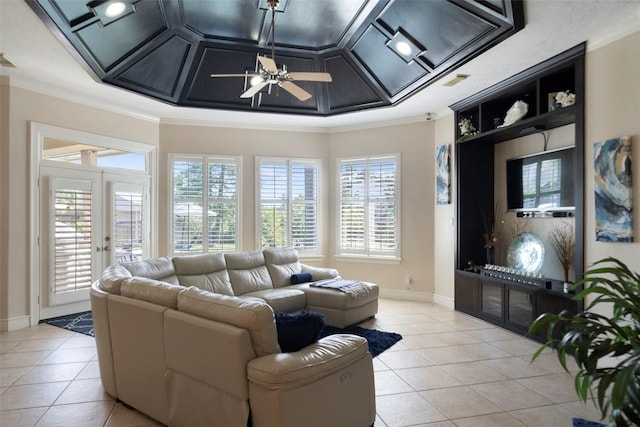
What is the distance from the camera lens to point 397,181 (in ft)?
20.9

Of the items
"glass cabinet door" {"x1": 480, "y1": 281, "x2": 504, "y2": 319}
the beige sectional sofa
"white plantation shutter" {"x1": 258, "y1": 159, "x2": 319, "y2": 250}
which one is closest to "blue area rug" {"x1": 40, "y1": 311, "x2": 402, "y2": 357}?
"glass cabinet door" {"x1": 480, "y1": 281, "x2": 504, "y2": 319}

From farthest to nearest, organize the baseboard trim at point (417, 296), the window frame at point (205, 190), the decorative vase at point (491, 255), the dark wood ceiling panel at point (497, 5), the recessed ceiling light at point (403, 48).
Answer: the window frame at point (205, 190), the baseboard trim at point (417, 296), the decorative vase at point (491, 255), the recessed ceiling light at point (403, 48), the dark wood ceiling panel at point (497, 5)

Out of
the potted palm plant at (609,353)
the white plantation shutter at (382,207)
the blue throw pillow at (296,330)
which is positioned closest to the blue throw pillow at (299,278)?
the white plantation shutter at (382,207)

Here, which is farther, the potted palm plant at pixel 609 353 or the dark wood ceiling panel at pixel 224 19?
the dark wood ceiling panel at pixel 224 19

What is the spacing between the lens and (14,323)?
459cm

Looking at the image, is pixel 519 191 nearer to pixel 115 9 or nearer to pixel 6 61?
pixel 115 9

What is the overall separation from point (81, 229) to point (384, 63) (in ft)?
14.8

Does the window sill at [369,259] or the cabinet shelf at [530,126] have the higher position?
the cabinet shelf at [530,126]

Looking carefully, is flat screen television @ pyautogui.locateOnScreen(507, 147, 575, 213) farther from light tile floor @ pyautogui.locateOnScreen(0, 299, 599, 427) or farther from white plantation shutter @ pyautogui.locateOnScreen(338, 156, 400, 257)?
white plantation shutter @ pyautogui.locateOnScreen(338, 156, 400, 257)

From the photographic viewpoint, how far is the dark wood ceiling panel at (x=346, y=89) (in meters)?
5.02

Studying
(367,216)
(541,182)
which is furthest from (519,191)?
(367,216)

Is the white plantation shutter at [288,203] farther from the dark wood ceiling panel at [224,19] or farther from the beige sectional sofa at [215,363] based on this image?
the beige sectional sofa at [215,363]

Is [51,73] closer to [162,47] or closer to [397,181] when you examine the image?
[162,47]

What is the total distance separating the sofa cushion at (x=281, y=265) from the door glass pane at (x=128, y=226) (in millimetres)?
2029
